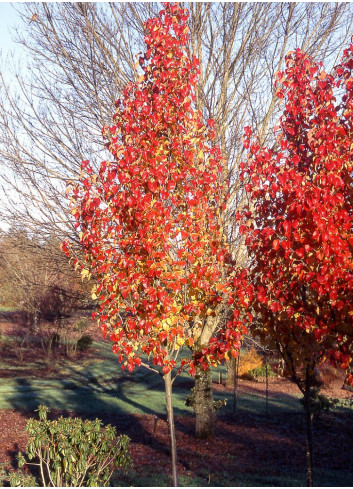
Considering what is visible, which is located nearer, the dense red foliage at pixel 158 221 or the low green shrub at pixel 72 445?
the dense red foliage at pixel 158 221

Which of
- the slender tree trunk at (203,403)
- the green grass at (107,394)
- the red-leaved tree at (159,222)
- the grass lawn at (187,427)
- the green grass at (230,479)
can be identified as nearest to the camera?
the red-leaved tree at (159,222)

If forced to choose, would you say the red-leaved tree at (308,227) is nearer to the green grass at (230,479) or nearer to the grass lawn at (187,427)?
the green grass at (230,479)

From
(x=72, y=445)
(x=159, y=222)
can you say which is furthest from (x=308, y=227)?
(x=72, y=445)

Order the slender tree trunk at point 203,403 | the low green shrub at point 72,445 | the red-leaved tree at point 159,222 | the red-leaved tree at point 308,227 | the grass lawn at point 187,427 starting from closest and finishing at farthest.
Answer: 1. the red-leaved tree at point 308,227
2. the red-leaved tree at point 159,222
3. the low green shrub at point 72,445
4. the grass lawn at point 187,427
5. the slender tree trunk at point 203,403

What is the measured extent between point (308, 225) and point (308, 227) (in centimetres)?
2

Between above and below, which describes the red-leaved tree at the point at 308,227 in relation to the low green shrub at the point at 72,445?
above

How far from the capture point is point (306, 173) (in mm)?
5188

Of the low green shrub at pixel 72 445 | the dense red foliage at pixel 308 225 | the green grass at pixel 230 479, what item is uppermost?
the dense red foliage at pixel 308 225

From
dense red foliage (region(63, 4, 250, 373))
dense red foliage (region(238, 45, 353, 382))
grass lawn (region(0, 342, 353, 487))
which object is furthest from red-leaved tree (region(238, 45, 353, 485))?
grass lawn (region(0, 342, 353, 487))

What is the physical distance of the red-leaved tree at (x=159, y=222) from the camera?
5102 millimetres

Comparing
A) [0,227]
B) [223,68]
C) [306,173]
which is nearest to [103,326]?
[306,173]

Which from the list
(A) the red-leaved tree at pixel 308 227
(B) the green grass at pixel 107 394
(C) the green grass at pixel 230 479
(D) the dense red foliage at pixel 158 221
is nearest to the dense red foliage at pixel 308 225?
(A) the red-leaved tree at pixel 308 227

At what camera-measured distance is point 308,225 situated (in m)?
4.79

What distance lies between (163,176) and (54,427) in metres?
3.24
